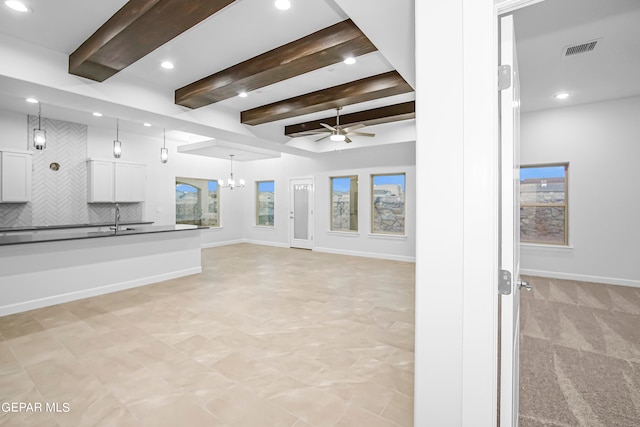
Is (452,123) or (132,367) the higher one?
(452,123)

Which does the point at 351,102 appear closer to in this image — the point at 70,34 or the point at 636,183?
the point at 70,34

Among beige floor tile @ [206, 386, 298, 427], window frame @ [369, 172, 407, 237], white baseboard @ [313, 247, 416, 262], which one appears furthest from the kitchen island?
window frame @ [369, 172, 407, 237]

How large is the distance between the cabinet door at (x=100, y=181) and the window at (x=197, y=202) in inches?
75.9

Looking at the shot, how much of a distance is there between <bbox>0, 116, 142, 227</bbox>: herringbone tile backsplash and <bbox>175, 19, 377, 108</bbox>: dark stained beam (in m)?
3.60

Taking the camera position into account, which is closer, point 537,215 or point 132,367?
point 132,367

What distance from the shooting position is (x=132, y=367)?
96.4 inches

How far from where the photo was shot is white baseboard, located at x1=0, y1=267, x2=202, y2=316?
3633mm

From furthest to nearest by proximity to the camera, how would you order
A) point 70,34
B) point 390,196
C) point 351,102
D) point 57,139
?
point 390,196, point 57,139, point 351,102, point 70,34

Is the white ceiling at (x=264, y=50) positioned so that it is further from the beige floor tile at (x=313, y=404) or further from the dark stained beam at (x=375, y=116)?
the beige floor tile at (x=313, y=404)

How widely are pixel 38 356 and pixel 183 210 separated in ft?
20.4

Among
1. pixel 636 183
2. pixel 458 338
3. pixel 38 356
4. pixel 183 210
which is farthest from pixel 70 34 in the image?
pixel 636 183

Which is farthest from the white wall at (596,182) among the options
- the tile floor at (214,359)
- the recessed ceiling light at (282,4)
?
the recessed ceiling light at (282,4)

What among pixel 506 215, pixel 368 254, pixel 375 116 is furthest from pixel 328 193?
pixel 506 215

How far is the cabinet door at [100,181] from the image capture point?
20.6ft
